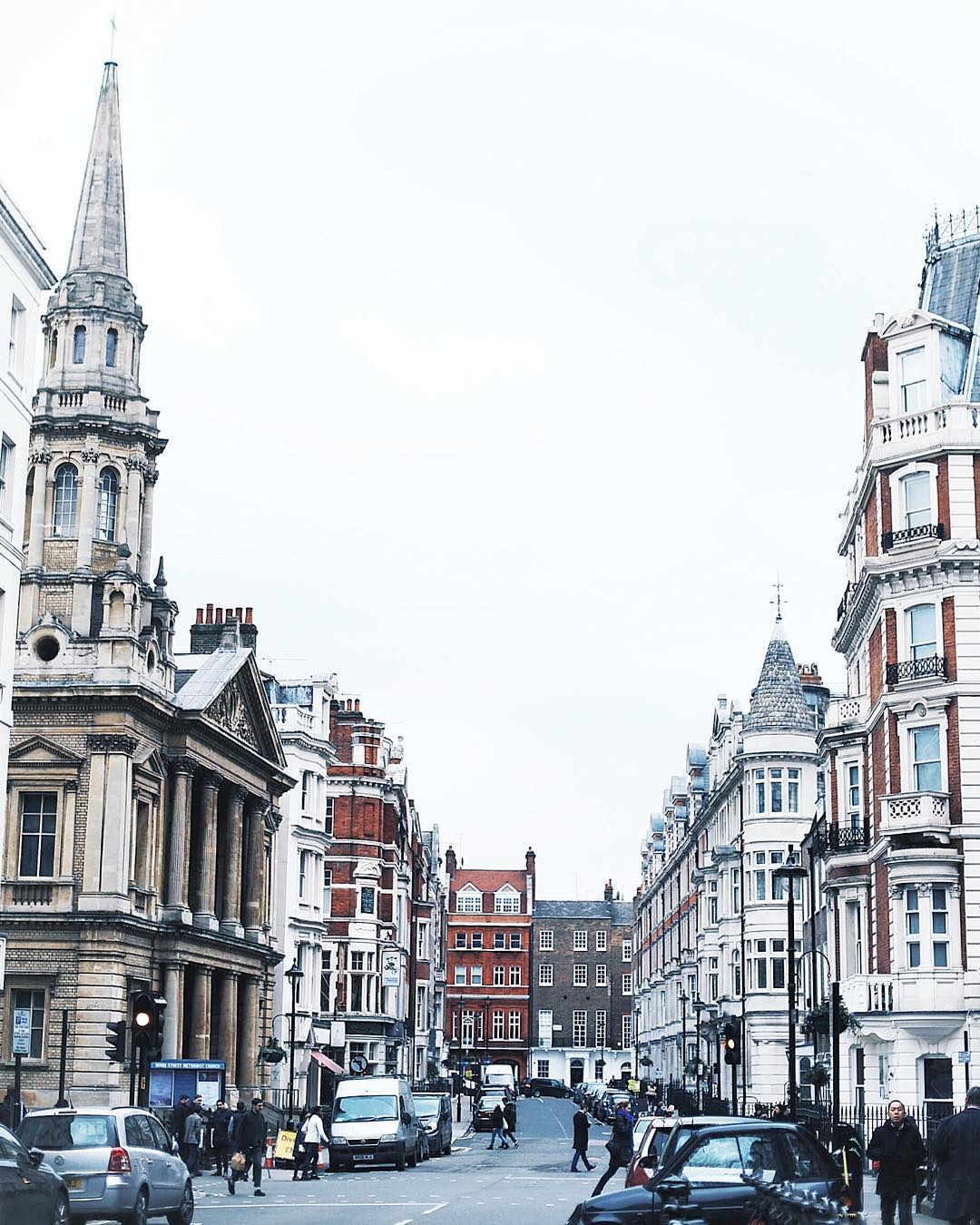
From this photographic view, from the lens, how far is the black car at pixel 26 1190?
17.8 m

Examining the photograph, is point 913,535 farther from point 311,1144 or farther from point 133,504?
point 133,504

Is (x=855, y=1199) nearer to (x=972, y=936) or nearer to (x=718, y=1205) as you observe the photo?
(x=718, y=1205)

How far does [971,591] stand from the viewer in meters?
42.0

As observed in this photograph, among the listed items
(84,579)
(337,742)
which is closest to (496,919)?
(337,742)

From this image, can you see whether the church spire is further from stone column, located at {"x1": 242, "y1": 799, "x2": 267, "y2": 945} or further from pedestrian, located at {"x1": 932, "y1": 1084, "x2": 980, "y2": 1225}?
pedestrian, located at {"x1": 932, "y1": 1084, "x2": 980, "y2": 1225}

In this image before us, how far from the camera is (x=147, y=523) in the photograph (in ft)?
205

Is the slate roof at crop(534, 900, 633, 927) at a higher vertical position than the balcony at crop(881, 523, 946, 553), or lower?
lower

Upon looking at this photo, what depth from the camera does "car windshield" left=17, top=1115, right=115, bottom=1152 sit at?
23812 millimetres

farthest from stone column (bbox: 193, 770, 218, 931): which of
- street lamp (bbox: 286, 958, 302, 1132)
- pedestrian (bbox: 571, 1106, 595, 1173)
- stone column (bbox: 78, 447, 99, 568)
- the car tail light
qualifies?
the car tail light

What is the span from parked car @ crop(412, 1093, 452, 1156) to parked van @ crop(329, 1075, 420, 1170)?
6.42 metres

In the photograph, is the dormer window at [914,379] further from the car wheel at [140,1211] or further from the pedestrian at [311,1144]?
the car wheel at [140,1211]

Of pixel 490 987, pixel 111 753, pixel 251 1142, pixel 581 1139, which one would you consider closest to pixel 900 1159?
pixel 251 1142

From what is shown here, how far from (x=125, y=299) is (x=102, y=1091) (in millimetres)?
26667

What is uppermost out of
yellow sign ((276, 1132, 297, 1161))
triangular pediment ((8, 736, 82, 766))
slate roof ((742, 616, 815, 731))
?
slate roof ((742, 616, 815, 731))
